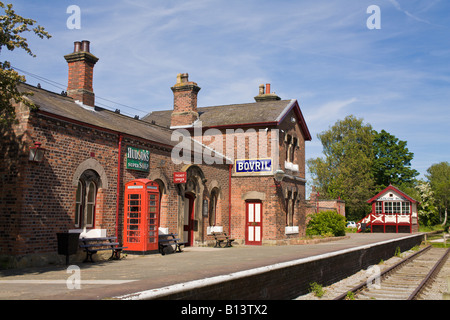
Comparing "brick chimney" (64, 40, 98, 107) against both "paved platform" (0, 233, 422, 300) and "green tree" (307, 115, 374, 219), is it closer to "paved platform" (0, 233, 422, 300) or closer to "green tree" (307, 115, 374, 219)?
"paved platform" (0, 233, 422, 300)

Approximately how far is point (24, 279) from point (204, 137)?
1526 centimetres

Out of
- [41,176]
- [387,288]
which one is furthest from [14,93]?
[387,288]

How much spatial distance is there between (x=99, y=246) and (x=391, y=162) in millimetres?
54117

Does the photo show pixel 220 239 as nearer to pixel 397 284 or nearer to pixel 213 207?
pixel 213 207

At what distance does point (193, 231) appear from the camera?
761 inches

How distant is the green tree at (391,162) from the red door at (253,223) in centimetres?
4087

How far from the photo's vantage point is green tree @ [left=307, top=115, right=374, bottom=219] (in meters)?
51.1

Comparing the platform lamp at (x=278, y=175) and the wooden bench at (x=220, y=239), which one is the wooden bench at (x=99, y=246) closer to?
the wooden bench at (x=220, y=239)

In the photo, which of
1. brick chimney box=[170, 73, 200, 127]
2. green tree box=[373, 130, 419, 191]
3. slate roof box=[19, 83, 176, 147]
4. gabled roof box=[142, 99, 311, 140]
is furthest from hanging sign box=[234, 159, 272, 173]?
green tree box=[373, 130, 419, 191]

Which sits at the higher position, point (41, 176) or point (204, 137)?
point (204, 137)

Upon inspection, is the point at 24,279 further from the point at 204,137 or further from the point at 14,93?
the point at 204,137

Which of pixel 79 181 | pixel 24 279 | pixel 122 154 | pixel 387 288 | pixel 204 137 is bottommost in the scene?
pixel 387 288
